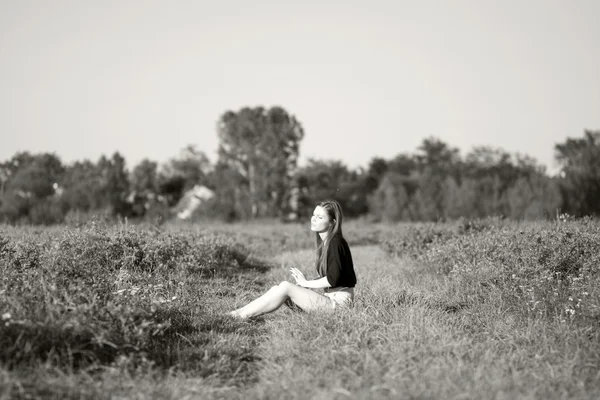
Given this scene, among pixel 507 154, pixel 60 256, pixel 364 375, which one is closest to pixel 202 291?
pixel 60 256

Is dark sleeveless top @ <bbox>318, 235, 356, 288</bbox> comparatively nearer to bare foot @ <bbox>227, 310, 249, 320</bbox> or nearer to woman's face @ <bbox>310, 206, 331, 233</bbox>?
woman's face @ <bbox>310, 206, 331, 233</bbox>

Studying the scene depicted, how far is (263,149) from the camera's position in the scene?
40.5m

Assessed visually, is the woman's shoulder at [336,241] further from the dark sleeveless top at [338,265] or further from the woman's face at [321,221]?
the woman's face at [321,221]

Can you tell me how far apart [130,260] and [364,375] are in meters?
4.63

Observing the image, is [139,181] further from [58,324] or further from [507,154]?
[507,154]

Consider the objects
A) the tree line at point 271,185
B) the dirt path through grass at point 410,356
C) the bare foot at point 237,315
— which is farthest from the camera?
the tree line at point 271,185

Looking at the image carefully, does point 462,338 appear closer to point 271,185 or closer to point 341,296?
point 341,296

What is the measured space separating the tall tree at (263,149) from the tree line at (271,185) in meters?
0.09

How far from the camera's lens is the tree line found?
32.3 metres

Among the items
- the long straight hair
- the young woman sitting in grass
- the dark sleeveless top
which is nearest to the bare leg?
the young woman sitting in grass

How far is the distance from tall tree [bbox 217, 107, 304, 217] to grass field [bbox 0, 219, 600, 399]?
31.6 m

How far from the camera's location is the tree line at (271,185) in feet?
106

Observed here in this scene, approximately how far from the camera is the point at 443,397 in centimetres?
326

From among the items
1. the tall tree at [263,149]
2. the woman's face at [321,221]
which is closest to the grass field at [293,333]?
the woman's face at [321,221]
